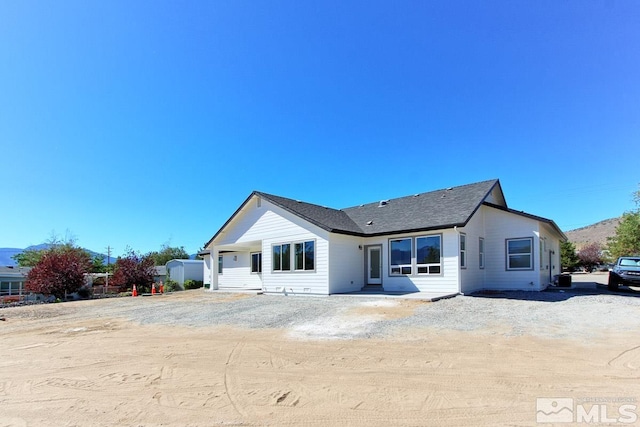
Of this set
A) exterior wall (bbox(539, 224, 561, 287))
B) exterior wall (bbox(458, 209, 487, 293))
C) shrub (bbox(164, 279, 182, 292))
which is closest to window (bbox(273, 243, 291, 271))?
exterior wall (bbox(458, 209, 487, 293))

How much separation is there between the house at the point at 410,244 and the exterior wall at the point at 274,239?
52 millimetres

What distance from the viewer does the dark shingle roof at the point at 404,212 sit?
15.6 meters

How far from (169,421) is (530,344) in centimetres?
655

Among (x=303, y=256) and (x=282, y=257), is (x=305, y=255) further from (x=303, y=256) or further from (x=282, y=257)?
(x=282, y=257)

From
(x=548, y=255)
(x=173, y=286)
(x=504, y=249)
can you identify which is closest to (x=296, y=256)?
(x=504, y=249)

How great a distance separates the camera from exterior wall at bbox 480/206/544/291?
15414 millimetres

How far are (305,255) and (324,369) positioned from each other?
11960mm

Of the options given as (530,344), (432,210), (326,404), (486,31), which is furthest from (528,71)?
(326,404)

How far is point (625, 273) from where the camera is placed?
16562 mm

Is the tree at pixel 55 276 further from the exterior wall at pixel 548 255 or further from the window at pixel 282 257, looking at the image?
the exterior wall at pixel 548 255

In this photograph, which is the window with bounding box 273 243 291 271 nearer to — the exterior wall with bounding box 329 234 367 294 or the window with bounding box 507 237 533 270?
the exterior wall with bounding box 329 234 367 294

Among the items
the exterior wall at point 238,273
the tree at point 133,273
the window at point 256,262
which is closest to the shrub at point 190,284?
the tree at point 133,273

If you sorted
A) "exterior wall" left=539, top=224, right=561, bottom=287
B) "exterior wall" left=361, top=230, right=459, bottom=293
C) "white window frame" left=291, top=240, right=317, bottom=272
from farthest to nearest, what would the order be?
"white window frame" left=291, top=240, right=317, bottom=272 < "exterior wall" left=539, top=224, right=561, bottom=287 < "exterior wall" left=361, top=230, right=459, bottom=293

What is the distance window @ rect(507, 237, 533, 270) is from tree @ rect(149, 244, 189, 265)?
57.2 m
